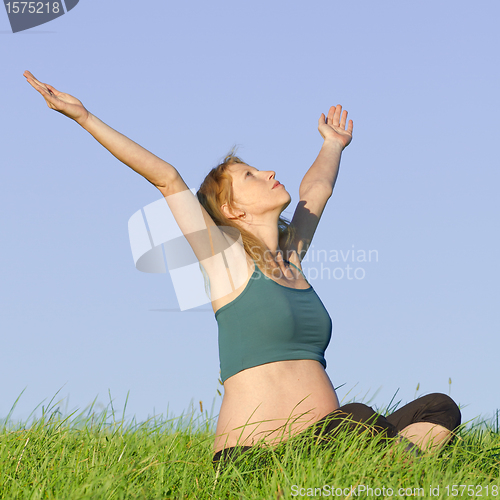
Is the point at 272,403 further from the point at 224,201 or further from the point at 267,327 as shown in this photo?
the point at 224,201

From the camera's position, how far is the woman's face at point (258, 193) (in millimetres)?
3893

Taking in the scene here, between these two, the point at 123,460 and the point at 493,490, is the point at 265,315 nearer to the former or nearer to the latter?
the point at 123,460

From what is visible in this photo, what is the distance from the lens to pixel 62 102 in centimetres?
327

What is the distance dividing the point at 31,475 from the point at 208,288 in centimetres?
155

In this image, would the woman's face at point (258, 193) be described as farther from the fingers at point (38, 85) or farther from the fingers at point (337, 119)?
the fingers at point (337, 119)

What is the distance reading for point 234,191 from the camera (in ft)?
13.0

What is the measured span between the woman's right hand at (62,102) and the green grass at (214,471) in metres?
1.87

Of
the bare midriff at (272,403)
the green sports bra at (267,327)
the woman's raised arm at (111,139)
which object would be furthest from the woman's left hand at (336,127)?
the bare midriff at (272,403)

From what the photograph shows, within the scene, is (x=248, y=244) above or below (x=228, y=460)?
above

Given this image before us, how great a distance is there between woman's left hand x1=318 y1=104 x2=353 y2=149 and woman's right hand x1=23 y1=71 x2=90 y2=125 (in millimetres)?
2808

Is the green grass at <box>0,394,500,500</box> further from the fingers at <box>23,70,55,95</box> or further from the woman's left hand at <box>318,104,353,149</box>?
the woman's left hand at <box>318,104,353,149</box>

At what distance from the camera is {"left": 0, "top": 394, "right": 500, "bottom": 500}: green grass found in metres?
2.61

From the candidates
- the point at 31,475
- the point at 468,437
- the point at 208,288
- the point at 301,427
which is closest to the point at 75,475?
the point at 31,475

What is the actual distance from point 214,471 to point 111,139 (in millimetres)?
1924
